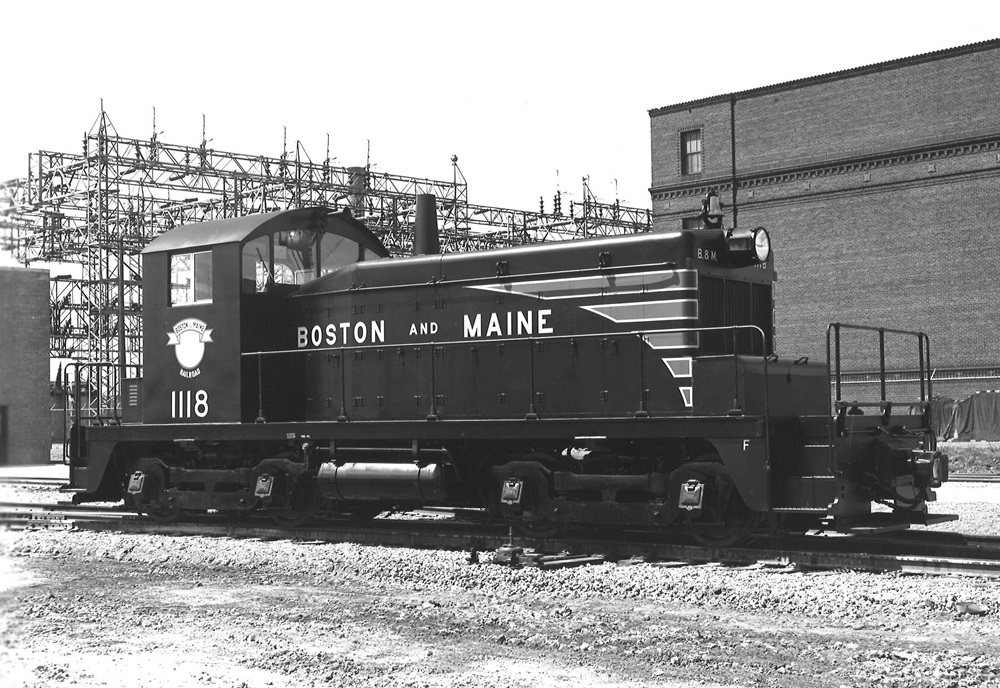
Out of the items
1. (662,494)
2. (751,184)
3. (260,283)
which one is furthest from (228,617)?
(751,184)

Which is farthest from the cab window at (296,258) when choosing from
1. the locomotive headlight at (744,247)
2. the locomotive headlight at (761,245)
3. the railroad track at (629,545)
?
the locomotive headlight at (761,245)

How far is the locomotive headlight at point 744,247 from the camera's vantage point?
1057 cm

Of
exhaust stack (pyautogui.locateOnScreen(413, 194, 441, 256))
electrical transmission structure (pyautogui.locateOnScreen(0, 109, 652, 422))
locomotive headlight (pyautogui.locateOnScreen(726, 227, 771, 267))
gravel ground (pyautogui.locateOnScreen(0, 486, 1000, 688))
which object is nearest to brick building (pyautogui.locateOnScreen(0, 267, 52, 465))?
electrical transmission structure (pyautogui.locateOnScreen(0, 109, 652, 422))

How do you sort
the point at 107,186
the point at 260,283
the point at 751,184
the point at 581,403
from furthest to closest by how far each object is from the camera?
the point at 751,184, the point at 107,186, the point at 260,283, the point at 581,403

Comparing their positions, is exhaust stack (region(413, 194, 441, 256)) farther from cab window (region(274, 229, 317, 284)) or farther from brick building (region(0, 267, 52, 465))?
brick building (region(0, 267, 52, 465))

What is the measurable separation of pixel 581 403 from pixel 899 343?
26260mm

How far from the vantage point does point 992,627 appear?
6.67 m

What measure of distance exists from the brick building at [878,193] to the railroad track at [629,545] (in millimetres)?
24660

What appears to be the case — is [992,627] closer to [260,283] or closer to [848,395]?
[260,283]

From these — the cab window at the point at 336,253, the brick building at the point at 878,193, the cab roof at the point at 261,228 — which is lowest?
the cab window at the point at 336,253

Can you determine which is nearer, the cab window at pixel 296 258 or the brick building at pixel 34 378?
the cab window at pixel 296 258

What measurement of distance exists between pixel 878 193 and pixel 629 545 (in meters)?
28.3

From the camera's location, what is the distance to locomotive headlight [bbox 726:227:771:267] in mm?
10570

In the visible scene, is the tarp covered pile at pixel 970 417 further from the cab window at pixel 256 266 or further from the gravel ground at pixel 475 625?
the gravel ground at pixel 475 625
